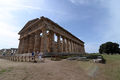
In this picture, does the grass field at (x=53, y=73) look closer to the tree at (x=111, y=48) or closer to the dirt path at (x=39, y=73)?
the dirt path at (x=39, y=73)

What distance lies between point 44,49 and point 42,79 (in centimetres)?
1503

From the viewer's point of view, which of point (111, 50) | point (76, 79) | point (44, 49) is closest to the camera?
point (76, 79)

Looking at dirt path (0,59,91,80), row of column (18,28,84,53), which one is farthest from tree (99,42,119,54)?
dirt path (0,59,91,80)

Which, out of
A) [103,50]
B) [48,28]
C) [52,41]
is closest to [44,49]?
[52,41]

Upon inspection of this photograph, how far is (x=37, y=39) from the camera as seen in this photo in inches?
959

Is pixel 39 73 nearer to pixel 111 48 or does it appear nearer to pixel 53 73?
pixel 53 73

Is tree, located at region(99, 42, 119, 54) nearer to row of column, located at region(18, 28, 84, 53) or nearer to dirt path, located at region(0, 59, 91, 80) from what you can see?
row of column, located at region(18, 28, 84, 53)

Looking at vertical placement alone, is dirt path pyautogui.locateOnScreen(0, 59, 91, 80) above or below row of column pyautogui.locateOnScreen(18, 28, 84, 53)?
below

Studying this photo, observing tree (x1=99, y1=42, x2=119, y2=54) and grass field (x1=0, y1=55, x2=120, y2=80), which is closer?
grass field (x1=0, y1=55, x2=120, y2=80)

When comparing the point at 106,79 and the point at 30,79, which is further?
the point at 106,79

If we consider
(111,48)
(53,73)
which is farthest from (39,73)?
(111,48)

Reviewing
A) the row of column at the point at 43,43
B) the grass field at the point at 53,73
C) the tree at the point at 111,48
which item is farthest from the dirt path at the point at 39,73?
the tree at the point at 111,48

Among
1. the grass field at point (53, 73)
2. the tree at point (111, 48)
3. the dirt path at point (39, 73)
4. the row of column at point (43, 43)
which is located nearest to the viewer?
the dirt path at point (39, 73)

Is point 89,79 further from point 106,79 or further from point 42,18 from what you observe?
point 42,18
